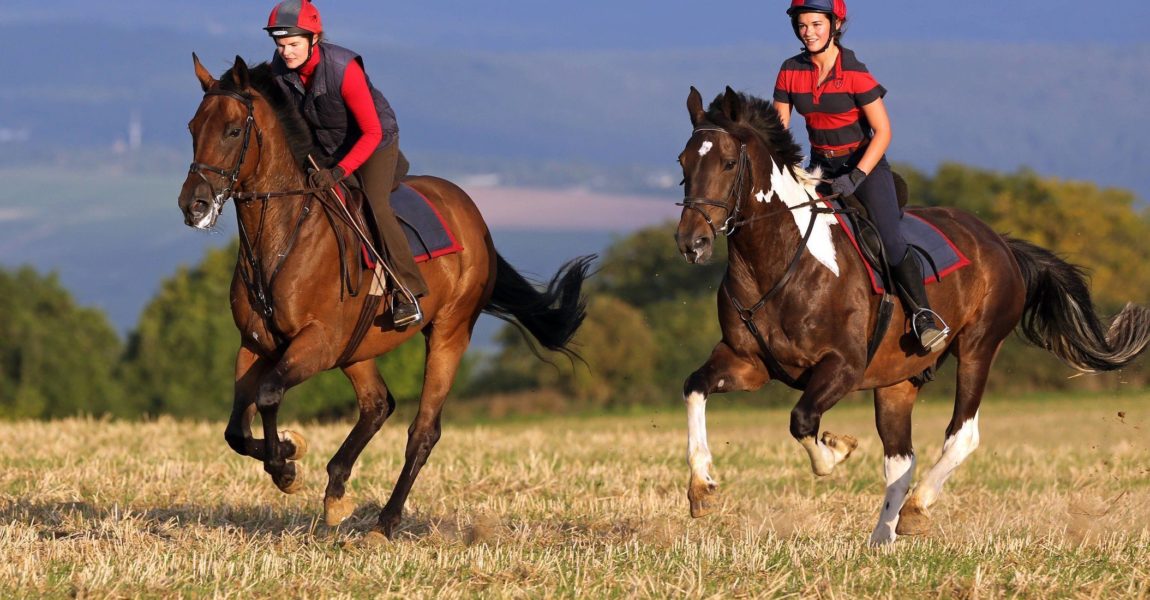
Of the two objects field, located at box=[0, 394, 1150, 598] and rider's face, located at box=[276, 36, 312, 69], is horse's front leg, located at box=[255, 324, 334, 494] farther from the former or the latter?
rider's face, located at box=[276, 36, 312, 69]

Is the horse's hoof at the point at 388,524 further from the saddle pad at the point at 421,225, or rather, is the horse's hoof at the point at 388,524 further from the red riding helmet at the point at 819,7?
the red riding helmet at the point at 819,7

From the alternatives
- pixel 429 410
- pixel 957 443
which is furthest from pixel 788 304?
pixel 429 410

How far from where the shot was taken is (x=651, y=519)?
9.53 metres

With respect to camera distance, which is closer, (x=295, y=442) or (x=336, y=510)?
(x=295, y=442)

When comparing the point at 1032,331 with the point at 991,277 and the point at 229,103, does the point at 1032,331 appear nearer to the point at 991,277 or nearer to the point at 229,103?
the point at 991,277

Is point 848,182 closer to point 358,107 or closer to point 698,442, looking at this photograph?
point 698,442

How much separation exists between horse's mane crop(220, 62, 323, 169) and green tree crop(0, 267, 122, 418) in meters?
49.7

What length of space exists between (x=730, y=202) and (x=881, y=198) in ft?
3.95

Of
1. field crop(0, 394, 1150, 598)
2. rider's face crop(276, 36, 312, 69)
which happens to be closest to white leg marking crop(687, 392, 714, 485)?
field crop(0, 394, 1150, 598)

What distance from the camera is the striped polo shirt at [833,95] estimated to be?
8.25 meters

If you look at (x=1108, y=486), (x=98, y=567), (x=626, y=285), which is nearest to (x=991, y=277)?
(x=1108, y=486)

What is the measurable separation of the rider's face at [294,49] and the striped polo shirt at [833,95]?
8.43 ft

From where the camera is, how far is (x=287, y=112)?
8.30 meters

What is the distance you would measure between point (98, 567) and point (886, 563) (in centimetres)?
347
